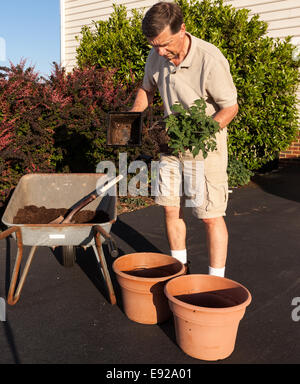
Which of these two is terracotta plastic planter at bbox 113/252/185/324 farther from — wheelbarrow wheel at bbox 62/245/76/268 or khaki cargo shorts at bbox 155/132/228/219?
wheelbarrow wheel at bbox 62/245/76/268

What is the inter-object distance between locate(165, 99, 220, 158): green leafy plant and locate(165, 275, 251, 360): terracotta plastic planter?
0.82m

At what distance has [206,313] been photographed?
1950mm

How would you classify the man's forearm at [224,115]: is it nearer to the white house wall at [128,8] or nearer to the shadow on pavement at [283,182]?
the shadow on pavement at [283,182]

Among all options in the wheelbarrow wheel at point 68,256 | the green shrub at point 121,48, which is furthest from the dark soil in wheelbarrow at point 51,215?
the green shrub at point 121,48

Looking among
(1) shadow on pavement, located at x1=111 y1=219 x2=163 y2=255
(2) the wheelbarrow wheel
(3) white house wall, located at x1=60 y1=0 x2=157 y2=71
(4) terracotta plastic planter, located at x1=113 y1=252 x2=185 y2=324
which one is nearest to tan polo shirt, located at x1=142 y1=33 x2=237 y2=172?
(4) terracotta plastic planter, located at x1=113 y1=252 x2=185 y2=324

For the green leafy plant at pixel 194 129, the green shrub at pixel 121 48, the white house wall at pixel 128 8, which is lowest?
the green leafy plant at pixel 194 129

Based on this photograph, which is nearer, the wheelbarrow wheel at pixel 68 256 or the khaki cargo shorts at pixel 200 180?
the khaki cargo shorts at pixel 200 180

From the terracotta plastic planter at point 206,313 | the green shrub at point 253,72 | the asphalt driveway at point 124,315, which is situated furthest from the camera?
the green shrub at point 253,72

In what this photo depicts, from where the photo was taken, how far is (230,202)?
18.9ft

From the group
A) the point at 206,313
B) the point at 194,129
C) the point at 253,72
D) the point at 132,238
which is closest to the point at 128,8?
the point at 253,72

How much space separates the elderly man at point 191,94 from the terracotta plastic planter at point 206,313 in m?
0.35

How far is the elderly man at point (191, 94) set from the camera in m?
2.31
